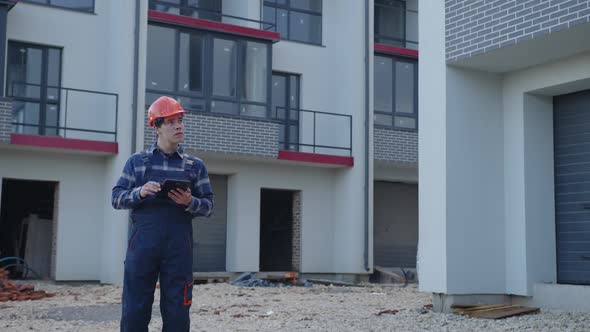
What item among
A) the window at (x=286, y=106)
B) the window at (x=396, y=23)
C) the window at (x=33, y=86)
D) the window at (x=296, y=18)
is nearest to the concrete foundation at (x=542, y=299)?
the window at (x=33, y=86)

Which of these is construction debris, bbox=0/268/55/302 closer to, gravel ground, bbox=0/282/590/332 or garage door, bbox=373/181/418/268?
gravel ground, bbox=0/282/590/332

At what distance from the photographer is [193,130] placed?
1934cm

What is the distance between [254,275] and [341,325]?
409 inches

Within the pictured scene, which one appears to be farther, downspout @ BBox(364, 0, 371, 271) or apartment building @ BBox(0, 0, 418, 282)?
downspout @ BBox(364, 0, 371, 271)

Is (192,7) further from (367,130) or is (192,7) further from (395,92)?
(395,92)

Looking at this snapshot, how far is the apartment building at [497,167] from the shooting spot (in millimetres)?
10375

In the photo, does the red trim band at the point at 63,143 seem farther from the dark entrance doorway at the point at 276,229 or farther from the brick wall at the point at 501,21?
the brick wall at the point at 501,21

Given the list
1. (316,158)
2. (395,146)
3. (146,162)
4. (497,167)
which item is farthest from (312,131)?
(146,162)

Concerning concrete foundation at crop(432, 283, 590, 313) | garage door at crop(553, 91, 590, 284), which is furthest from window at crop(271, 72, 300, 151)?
concrete foundation at crop(432, 283, 590, 313)

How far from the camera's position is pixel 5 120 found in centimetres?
1717

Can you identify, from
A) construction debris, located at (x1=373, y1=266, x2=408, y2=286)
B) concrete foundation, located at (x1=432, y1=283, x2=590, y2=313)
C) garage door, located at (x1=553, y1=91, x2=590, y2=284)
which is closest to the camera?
concrete foundation, located at (x1=432, y1=283, x2=590, y2=313)

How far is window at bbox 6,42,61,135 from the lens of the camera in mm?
18859

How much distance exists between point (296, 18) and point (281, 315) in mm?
13210

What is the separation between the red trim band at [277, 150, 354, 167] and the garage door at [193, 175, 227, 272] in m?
1.74
